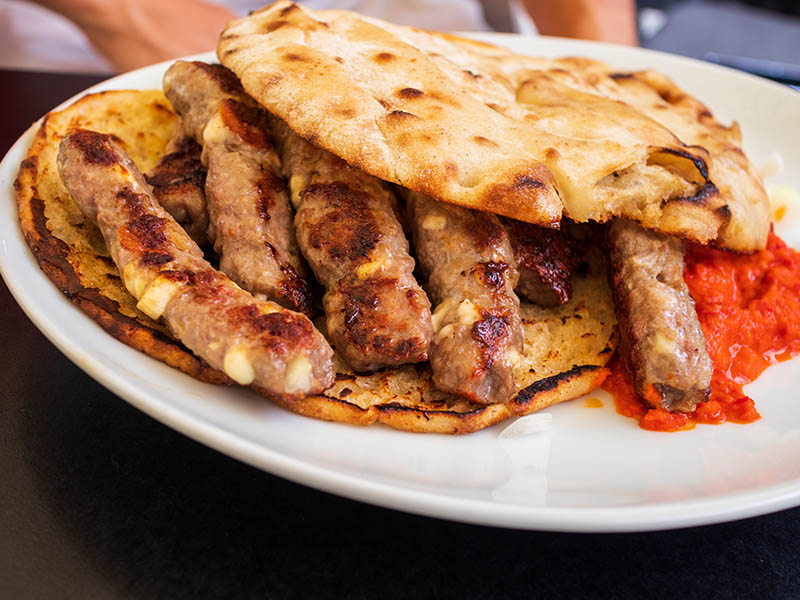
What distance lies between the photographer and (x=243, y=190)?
2.31m

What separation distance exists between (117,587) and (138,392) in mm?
433

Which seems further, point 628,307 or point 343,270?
point 628,307

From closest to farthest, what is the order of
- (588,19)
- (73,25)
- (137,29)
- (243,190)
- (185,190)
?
(243,190) → (185,190) → (137,29) → (73,25) → (588,19)

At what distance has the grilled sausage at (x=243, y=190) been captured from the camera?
216 centimetres

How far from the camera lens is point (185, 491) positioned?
6.47 feet

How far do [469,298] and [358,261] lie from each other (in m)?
0.32

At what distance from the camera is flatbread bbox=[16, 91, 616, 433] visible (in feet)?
6.34

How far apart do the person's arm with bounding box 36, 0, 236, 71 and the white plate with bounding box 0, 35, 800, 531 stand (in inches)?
131

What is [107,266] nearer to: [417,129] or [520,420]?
[417,129]

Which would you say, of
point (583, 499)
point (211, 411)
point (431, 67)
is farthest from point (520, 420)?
point (431, 67)

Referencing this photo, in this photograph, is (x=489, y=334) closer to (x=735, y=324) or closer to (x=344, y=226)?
(x=344, y=226)

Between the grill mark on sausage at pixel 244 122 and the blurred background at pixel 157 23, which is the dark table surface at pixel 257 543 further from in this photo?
the blurred background at pixel 157 23

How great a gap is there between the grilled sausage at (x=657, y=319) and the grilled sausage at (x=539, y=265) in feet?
0.52

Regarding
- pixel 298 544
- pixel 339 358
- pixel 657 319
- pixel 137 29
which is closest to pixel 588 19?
pixel 137 29
